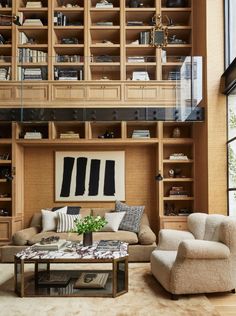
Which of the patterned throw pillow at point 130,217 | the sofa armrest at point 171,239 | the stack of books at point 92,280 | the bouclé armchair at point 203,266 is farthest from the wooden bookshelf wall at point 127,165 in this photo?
the bouclé armchair at point 203,266

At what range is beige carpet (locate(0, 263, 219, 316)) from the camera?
3.83 meters

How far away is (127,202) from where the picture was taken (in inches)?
309

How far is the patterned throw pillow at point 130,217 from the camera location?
6.82 m

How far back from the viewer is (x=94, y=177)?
307 inches

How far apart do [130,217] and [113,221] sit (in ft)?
1.10

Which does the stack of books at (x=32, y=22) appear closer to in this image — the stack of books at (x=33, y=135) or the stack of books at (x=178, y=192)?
the stack of books at (x=33, y=135)

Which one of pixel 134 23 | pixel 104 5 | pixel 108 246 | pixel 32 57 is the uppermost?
pixel 104 5

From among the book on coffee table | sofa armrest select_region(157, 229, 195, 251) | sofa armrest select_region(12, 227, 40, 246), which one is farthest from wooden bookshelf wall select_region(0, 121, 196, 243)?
the book on coffee table

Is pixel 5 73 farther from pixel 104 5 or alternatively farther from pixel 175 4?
pixel 175 4

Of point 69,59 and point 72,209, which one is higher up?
point 69,59

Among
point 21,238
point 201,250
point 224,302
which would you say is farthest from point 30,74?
point 224,302

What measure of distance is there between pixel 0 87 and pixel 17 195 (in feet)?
6.70

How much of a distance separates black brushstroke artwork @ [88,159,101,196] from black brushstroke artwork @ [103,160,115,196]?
0.16 m

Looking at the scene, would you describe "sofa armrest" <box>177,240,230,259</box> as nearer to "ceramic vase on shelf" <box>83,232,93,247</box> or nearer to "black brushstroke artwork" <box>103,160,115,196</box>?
"ceramic vase on shelf" <box>83,232,93,247</box>
